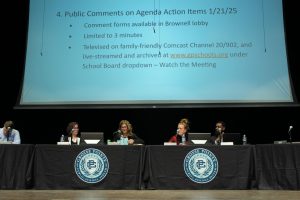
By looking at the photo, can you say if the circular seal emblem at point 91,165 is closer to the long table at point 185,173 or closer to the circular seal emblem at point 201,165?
the long table at point 185,173

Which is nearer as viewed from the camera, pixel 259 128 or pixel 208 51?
pixel 208 51

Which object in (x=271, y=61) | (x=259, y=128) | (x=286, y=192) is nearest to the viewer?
(x=286, y=192)

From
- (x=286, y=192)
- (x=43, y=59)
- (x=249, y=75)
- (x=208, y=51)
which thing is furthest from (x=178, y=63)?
(x=286, y=192)

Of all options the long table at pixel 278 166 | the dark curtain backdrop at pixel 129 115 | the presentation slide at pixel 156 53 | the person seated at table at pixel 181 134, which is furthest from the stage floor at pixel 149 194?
the dark curtain backdrop at pixel 129 115

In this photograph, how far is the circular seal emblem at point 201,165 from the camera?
570 cm

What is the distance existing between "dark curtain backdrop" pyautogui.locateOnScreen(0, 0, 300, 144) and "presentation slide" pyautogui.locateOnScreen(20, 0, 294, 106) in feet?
2.38

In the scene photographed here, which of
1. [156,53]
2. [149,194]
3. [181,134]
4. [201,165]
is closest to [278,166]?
[201,165]

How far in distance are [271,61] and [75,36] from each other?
3630mm

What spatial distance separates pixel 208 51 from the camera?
25.4 feet

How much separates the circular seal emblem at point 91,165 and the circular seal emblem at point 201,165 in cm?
112

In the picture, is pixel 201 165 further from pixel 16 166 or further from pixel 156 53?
pixel 156 53

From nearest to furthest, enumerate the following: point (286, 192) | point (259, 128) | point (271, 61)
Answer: point (286, 192), point (271, 61), point (259, 128)

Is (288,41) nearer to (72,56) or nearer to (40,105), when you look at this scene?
(72,56)

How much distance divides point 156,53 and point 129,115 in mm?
1468
